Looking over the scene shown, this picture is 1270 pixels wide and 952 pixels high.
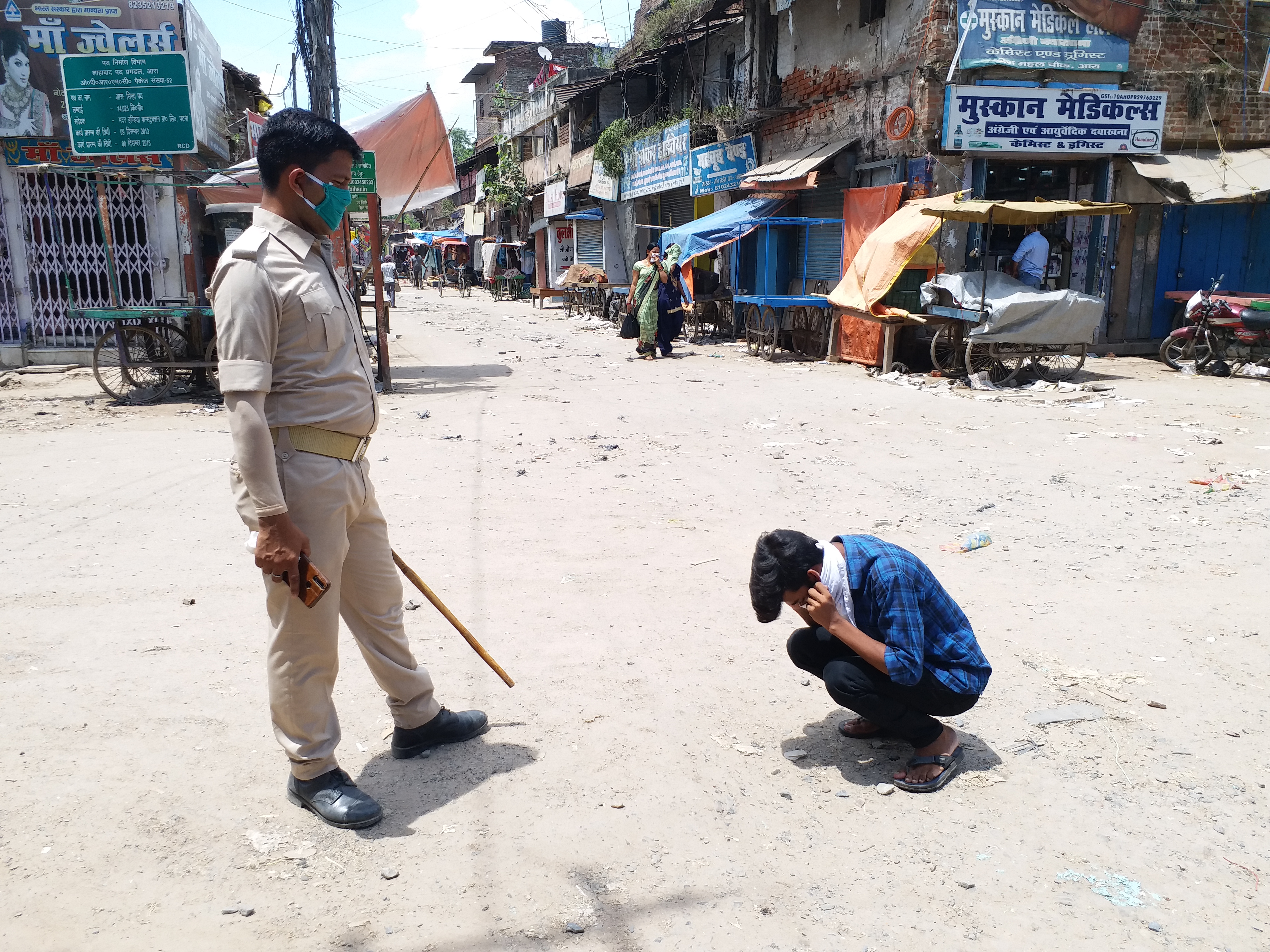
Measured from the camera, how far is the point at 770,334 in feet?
47.0

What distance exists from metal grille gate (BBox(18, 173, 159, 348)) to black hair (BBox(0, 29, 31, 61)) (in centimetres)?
166

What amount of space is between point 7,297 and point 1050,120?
1505 centimetres

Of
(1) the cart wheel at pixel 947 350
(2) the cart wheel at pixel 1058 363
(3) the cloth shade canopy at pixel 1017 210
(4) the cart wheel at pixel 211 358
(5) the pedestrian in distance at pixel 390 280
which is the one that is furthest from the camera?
(5) the pedestrian in distance at pixel 390 280

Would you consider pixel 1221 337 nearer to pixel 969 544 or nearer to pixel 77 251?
pixel 969 544

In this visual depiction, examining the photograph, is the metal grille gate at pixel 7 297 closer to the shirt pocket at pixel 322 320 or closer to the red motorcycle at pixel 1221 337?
the shirt pocket at pixel 322 320

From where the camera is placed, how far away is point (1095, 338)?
44.2 feet

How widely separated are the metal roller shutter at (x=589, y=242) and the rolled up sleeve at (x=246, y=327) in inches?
1010

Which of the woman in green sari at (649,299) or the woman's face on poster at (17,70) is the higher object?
the woman's face on poster at (17,70)

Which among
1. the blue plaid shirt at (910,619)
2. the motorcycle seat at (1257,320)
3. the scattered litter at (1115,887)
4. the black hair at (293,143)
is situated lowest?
the scattered litter at (1115,887)

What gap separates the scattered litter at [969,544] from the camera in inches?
203

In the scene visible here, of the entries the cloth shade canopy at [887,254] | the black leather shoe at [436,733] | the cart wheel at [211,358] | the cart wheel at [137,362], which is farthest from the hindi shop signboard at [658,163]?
the black leather shoe at [436,733]

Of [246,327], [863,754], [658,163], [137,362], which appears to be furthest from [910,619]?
[658,163]

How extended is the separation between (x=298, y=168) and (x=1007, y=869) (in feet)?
8.88

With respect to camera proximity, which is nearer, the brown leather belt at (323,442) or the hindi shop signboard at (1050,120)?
the brown leather belt at (323,442)
